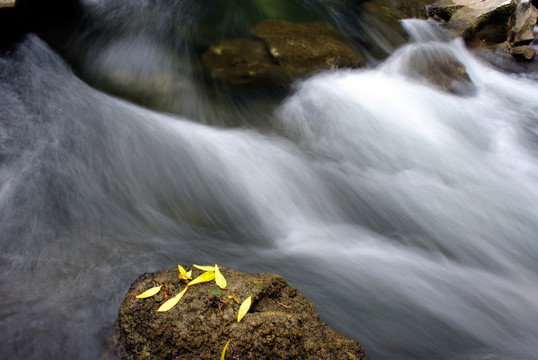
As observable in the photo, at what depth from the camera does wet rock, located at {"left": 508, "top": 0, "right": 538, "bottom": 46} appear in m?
7.46

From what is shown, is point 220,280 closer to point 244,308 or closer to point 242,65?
point 244,308

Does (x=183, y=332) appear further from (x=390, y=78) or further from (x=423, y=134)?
(x=390, y=78)

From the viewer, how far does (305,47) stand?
19.2 feet

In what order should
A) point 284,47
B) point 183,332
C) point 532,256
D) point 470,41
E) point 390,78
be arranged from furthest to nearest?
1. point 470,41
2. point 390,78
3. point 284,47
4. point 532,256
5. point 183,332

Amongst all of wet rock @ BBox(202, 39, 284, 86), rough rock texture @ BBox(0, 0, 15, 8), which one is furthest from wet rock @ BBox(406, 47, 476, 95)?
rough rock texture @ BBox(0, 0, 15, 8)

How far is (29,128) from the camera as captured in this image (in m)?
3.94

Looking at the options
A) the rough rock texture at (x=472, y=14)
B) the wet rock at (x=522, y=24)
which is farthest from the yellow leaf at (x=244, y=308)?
the wet rock at (x=522, y=24)

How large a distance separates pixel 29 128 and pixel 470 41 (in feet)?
26.8

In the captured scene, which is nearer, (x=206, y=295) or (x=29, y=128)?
(x=206, y=295)

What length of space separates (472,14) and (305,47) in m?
4.39

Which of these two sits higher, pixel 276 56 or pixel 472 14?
pixel 472 14

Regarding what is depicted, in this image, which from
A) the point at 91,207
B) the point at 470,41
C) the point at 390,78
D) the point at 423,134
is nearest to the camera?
the point at 91,207

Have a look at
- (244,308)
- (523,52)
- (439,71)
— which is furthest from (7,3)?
(523,52)

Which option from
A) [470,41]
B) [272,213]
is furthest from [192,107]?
[470,41]
